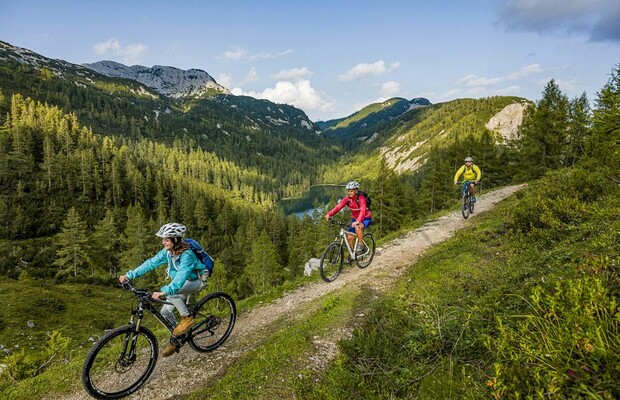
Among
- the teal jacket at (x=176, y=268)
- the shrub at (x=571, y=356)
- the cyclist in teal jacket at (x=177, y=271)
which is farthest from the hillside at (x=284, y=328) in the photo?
the shrub at (x=571, y=356)

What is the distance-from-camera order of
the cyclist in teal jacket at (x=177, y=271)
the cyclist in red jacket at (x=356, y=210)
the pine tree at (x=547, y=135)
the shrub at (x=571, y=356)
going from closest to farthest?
1. the shrub at (x=571, y=356)
2. the cyclist in teal jacket at (x=177, y=271)
3. the cyclist in red jacket at (x=356, y=210)
4. the pine tree at (x=547, y=135)

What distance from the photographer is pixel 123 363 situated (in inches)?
272

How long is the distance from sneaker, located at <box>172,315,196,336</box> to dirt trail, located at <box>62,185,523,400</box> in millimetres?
834

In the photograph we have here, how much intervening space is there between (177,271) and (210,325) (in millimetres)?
2057

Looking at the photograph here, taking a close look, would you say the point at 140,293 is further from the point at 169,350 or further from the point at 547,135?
the point at 547,135

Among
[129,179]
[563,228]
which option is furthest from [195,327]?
[129,179]

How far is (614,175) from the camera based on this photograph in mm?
9133

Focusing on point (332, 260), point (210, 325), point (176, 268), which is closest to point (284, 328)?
point (210, 325)

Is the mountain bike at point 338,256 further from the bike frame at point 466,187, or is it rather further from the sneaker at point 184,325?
the bike frame at point 466,187

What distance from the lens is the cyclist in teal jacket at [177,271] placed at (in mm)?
7117

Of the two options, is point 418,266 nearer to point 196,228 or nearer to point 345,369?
point 345,369

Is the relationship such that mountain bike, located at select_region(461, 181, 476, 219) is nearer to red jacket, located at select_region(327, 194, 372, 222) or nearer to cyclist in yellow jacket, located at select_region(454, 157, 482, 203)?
cyclist in yellow jacket, located at select_region(454, 157, 482, 203)

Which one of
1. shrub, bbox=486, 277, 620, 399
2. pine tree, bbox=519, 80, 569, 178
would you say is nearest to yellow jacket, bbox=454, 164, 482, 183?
shrub, bbox=486, 277, 620, 399

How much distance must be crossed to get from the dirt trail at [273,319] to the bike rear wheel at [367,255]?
0.28 m
